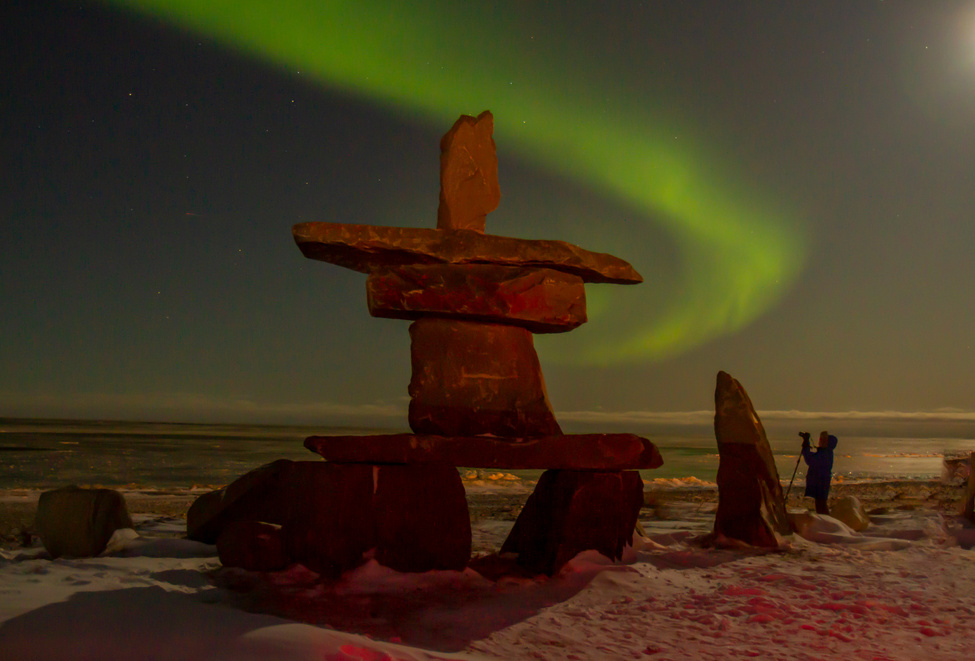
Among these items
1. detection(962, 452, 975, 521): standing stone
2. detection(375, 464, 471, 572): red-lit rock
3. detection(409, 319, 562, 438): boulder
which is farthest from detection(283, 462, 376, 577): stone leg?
detection(962, 452, 975, 521): standing stone

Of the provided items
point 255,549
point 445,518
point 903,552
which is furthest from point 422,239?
point 903,552

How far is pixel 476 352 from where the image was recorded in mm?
6195

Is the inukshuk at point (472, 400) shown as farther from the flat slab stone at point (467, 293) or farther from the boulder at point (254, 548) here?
the boulder at point (254, 548)

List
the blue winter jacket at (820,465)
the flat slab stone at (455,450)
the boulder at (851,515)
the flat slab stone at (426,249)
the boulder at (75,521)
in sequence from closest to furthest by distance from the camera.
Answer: the flat slab stone at (455,450)
the flat slab stone at (426,249)
the boulder at (75,521)
the boulder at (851,515)
the blue winter jacket at (820,465)

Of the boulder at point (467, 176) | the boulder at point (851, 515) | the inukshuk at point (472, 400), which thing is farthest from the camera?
the boulder at point (851, 515)

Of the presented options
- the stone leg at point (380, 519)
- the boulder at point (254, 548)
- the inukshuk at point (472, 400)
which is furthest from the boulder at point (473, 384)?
the boulder at point (254, 548)

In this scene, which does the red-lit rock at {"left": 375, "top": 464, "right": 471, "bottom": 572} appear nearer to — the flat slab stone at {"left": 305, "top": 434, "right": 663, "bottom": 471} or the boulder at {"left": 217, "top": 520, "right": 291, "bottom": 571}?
the flat slab stone at {"left": 305, "top": 434, "right": 663, "bottom": 471}

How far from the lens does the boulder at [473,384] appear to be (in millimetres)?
5977

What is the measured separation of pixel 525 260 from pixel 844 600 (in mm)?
3688

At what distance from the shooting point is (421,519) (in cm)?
578

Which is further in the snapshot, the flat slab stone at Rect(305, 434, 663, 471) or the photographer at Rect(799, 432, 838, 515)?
the photographer at Rect(799, 432, 838, 515)

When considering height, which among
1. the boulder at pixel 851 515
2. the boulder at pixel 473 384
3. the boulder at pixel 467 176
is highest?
the boulder at pixel 467 176

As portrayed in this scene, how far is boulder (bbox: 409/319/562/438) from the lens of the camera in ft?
19.6

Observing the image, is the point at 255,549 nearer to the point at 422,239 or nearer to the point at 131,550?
the point at 131,550
